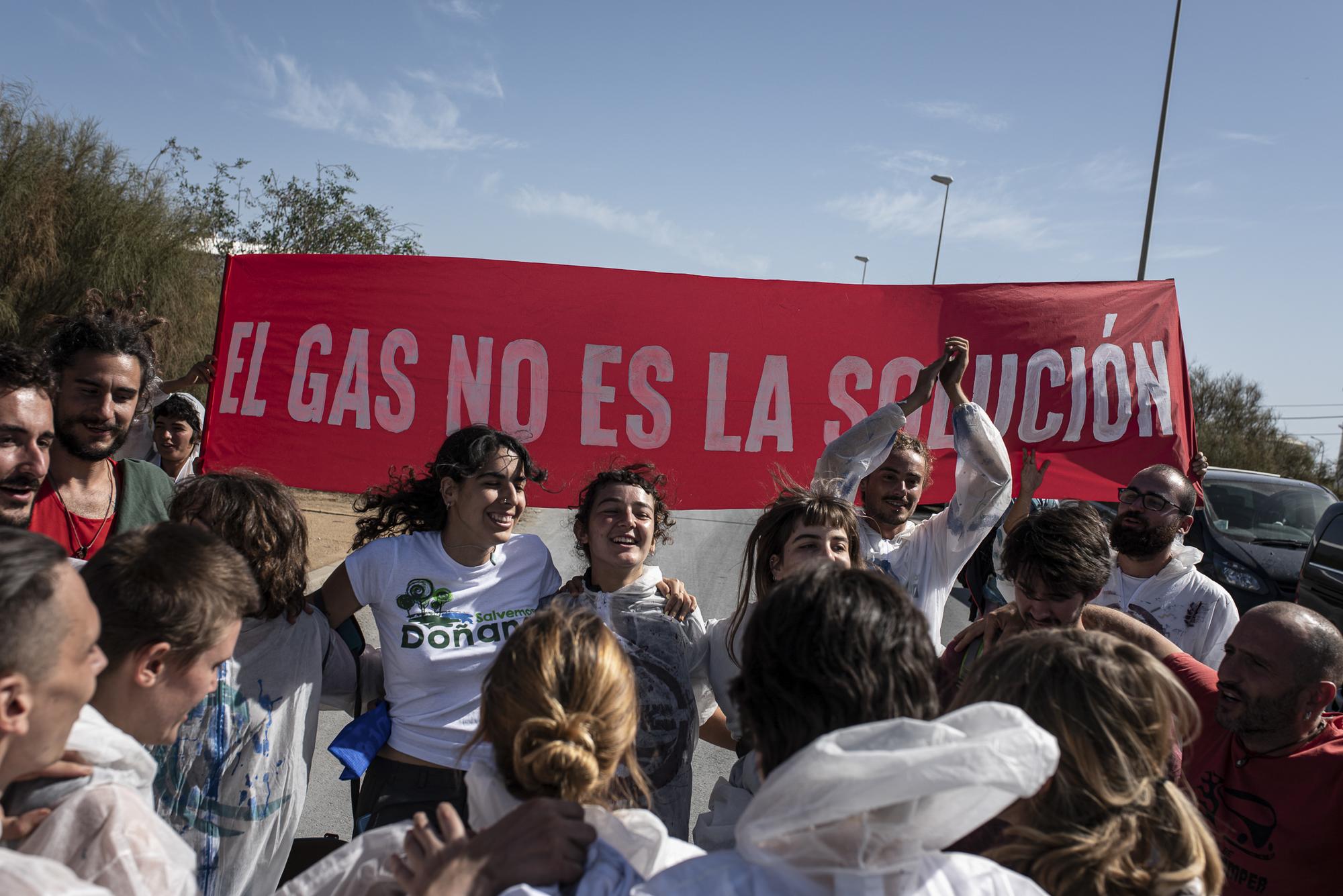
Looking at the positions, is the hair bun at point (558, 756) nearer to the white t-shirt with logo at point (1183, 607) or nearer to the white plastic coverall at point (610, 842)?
the white plastic coverall at point (610, 842)

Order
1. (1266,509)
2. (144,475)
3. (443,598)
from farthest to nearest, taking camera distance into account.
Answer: (1266,509) < (144,475) < (443,598)

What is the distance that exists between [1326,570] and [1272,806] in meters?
7.49

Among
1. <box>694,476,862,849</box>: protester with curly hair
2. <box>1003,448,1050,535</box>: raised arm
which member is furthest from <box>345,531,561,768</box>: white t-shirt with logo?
<box>1003,448,1050,535</box>: raised arm

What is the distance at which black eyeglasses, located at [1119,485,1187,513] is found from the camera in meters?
3.92

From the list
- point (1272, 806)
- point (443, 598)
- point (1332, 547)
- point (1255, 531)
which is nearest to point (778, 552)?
point (443, 598)

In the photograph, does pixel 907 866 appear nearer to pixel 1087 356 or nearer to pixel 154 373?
pixel 154 373

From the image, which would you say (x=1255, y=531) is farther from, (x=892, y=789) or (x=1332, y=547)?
(x=892, y=789)

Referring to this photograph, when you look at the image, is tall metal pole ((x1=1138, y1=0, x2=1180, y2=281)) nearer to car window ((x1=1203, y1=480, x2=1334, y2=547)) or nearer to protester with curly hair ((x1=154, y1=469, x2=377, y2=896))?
car window ((x1=1203, y1=480, x2=1334, y2=547))

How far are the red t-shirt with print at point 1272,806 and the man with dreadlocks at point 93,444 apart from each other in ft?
11.2

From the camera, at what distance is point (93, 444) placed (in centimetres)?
322

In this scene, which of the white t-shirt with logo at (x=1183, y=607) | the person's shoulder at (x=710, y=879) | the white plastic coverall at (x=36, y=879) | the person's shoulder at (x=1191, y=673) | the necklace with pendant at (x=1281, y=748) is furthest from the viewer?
the white t-shirt with logo at (x=1183, y=607)

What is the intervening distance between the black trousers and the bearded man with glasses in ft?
8.09

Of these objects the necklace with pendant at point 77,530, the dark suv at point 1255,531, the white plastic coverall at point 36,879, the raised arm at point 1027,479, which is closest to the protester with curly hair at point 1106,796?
the white plastic coverall at point 36,879

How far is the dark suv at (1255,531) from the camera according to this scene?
912cm
